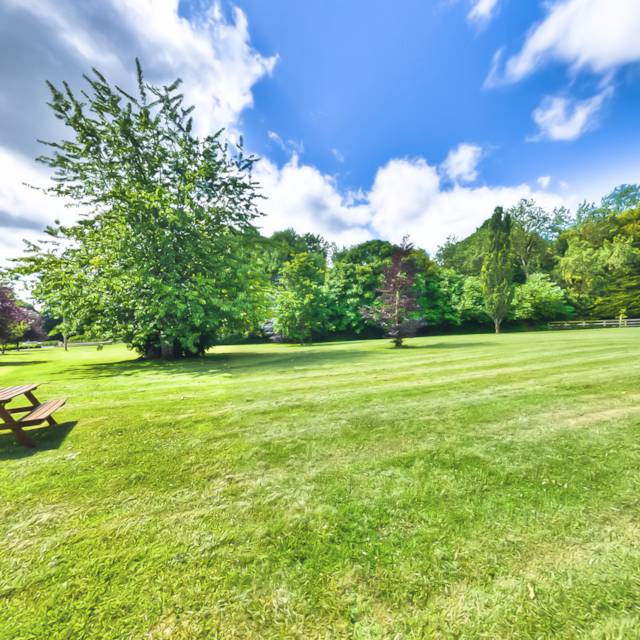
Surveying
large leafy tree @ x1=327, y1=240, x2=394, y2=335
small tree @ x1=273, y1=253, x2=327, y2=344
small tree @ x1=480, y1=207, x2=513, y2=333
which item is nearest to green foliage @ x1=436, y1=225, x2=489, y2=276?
small tree @ x1=480, y1=207, x2=513, y2=333

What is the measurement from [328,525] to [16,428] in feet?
13.5

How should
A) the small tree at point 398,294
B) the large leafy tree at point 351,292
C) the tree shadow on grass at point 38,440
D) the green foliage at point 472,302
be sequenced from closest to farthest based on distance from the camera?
the tree shadow on grass at point 38,440 < the small tree at point 398,294 < the large leafy tree at point 351,292 < the green foliage at point 472,302

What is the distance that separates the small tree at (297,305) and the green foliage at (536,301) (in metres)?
24.1

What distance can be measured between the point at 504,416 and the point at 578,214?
65.9m

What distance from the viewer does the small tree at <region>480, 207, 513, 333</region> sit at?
31.2 metres

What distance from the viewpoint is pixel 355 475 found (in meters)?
2.89

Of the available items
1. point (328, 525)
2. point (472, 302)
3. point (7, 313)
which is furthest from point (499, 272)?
point (7, 313)

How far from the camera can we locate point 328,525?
2.21 m

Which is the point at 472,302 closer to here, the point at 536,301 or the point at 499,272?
the point at 499,272

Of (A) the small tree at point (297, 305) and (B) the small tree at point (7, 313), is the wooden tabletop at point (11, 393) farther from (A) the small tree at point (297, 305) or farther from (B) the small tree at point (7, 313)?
(A) the small tree at point (297, 305)

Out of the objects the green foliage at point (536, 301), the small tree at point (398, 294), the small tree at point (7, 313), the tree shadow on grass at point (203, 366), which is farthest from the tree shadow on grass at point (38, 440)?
the green foliage at point (536, 301)

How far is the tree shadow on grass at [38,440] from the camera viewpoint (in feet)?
11.6

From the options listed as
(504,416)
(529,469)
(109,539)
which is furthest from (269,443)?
(504,416)

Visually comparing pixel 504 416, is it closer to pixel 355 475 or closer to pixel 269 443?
pixel 355 475
